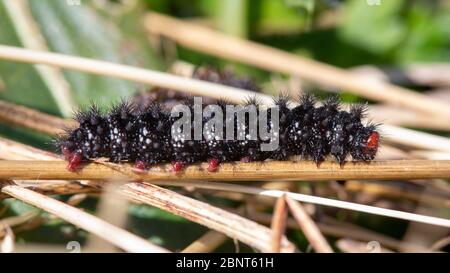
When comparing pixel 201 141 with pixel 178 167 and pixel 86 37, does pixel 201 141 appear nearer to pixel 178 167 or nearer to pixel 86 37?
pixel 178 167

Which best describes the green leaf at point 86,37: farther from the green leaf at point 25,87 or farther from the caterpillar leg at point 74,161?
the caterpillar leg at point 74,161

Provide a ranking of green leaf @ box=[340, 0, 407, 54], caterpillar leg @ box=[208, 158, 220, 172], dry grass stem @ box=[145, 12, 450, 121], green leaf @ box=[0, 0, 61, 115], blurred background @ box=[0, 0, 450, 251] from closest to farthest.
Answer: caterpillar leg @ box=[208, 158, 220, 172]
blurred background @ box=[0, 0, 450, 251]
green leaf @ box=[0, 0, 61, 115]
dry grass stem @ box=[145, 12, 450, 121]
green leaf @ box=[340, 0, 407, 54]

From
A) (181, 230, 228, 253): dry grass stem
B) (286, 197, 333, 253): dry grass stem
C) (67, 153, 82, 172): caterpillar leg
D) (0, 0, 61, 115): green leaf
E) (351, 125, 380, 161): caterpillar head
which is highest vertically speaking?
(0, 0, 61, 115): green leaf

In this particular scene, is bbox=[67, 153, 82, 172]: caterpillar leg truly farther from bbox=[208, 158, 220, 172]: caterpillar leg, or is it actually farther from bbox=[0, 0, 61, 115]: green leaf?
bbox=[0, 0, 61, 115]: green leaf

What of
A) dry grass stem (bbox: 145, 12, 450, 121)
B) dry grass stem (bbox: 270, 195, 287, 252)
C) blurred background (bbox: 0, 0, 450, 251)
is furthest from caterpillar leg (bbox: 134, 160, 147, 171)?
dry grass stem (bbox: 145, 12, 450, 121)

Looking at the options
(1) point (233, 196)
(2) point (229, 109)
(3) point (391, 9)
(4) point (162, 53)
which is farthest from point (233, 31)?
(2) point (229, 109)

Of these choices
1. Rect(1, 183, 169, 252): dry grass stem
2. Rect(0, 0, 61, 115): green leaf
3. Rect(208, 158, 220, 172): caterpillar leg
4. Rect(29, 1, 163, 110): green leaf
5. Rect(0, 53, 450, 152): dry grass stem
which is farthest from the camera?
Rect(29, 1, 163, 110): green leaf

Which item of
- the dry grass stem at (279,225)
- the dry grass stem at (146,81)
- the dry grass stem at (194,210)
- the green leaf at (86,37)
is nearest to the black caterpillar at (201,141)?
the dry grass stem at (194,210)
